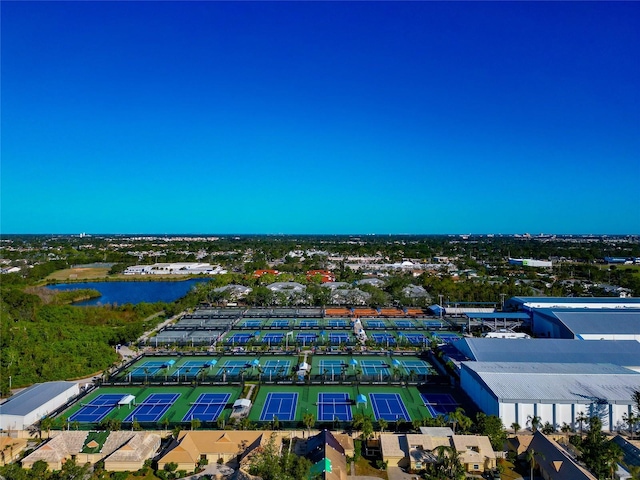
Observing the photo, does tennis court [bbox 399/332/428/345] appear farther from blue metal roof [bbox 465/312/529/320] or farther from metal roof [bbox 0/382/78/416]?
metal roof [bbox 0/382/78/416]

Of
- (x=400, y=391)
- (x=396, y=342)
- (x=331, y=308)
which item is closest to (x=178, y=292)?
(x=331, y=308)

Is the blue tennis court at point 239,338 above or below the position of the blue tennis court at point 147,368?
above

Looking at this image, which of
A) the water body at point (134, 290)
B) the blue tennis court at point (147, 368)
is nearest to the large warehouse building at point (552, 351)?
the blue tennis court at point (147, 368)

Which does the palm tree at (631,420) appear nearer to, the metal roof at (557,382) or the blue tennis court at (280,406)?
the metal roof at (557,382)

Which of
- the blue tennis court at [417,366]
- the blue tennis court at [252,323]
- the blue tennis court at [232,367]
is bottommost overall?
the blue tennis court at [232,367]

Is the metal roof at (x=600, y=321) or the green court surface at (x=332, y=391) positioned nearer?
the green court surface at (x=332, y=391)

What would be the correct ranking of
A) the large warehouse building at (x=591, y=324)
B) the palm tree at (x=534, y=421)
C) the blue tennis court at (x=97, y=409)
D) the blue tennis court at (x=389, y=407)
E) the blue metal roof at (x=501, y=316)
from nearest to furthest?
the palm tree at (x=534, y=421), the blue tennis court at (x=97, y=409), the blue tennis court at (x=389, y=407), the large warehouse building at (x=591, y=324), the blue metal roof at (x=501, y=316)

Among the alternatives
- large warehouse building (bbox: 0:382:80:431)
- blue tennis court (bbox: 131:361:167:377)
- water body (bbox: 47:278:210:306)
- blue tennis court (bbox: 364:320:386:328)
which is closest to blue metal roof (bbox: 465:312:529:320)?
blue tennis court (bbox: 364:320:386:328)

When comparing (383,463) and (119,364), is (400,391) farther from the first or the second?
(119,364)
